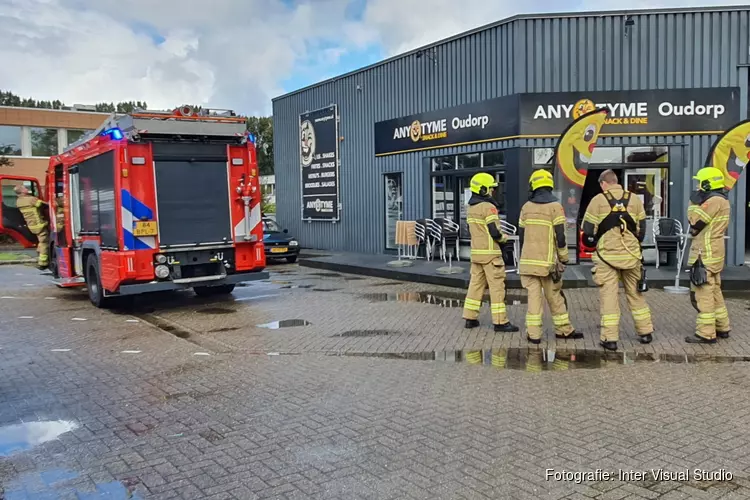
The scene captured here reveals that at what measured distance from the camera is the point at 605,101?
46.1ft

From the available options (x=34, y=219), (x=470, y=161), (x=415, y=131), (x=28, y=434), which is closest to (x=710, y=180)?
(x=28, y=434)

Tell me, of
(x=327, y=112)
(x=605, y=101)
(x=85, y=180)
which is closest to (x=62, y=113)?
(x=327, y=112)

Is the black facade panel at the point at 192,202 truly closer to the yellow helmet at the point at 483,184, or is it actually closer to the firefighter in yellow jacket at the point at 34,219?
the yellow helmet at the point at 483,184

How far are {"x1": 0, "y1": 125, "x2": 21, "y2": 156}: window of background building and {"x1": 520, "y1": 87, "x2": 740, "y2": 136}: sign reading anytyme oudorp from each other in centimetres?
3425

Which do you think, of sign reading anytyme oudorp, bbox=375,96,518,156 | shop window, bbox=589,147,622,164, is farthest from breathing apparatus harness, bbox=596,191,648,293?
sign reading anytyme oudorp, bbox=375,96,518,156

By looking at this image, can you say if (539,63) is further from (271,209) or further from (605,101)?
(271,209)

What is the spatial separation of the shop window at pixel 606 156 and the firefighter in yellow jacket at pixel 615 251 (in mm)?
7239

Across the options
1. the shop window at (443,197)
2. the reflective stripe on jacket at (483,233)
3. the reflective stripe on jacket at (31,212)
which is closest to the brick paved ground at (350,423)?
the reflective stripe on jacket at (483,233)

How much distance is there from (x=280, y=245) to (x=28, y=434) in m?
13.9

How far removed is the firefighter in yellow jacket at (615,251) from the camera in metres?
7.16

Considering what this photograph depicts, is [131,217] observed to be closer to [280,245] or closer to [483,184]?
[483,184]

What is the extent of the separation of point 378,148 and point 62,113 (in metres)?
28.0

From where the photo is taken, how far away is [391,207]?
18.5m

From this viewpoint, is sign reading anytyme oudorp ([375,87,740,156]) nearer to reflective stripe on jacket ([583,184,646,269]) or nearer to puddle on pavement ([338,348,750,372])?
reflective stripe on jacket ([583,184,646,269])
